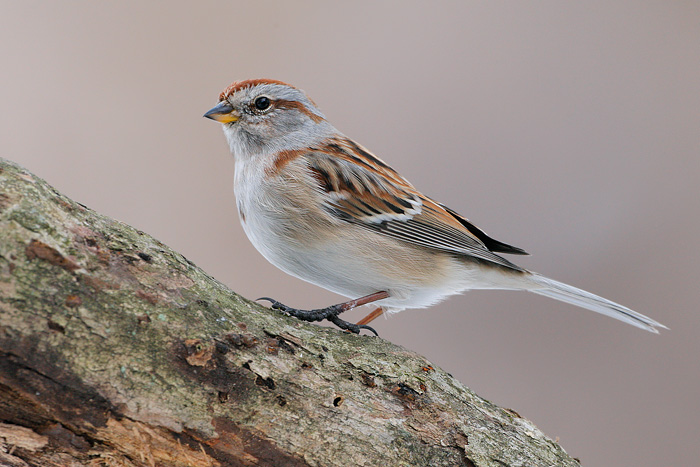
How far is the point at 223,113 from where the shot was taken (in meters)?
2.18

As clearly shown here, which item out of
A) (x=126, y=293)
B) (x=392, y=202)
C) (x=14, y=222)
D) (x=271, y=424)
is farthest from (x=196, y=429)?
(x=392, y=202)

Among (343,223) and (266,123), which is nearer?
(343,223)

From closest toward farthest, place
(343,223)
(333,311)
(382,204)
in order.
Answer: (333,311) → (343,223) → (382,204)

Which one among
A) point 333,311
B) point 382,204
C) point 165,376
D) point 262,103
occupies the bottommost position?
point 165,376

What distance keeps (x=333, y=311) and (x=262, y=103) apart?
0.91m

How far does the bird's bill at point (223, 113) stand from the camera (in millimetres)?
2170

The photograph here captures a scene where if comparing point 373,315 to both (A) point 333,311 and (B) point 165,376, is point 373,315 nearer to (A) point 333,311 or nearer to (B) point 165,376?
(A) point 333,311

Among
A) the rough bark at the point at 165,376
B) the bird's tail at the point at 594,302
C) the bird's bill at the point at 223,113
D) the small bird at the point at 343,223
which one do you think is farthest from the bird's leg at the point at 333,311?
the bird's bill at the point at 223,113

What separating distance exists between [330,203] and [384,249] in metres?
0.24

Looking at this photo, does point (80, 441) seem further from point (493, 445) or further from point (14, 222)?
point (493, 445)

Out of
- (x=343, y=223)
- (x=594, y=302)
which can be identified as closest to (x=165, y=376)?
(x=343, y=223)

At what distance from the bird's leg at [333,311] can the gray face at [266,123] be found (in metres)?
0.64

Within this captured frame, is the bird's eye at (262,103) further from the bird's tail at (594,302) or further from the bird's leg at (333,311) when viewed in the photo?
the bird's tail at (594,302)

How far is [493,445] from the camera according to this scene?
4.74ft
